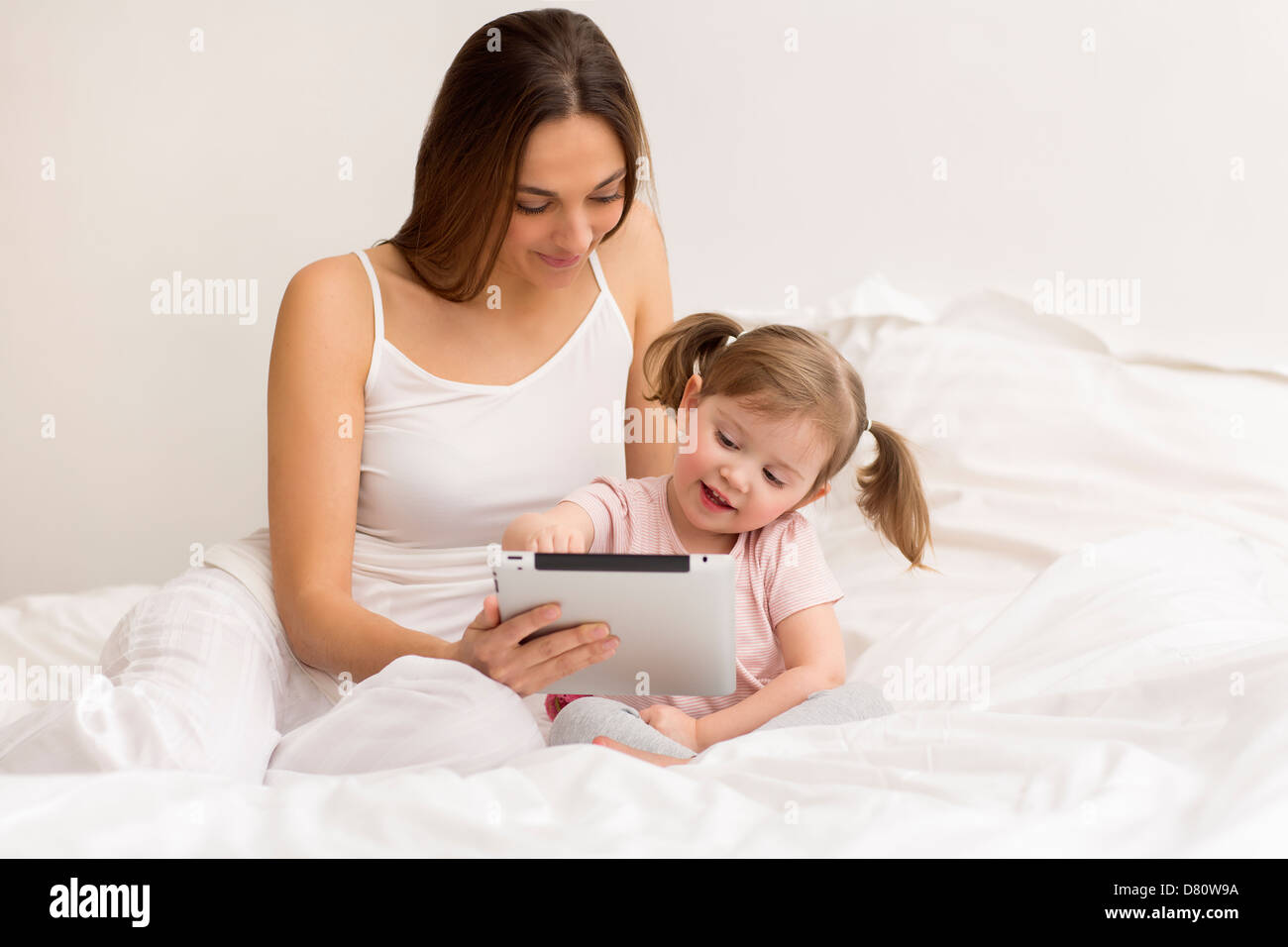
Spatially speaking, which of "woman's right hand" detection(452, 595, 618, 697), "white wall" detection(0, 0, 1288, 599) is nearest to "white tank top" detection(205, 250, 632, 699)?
"woman's right hand" detection(452, 595, 618, 697)

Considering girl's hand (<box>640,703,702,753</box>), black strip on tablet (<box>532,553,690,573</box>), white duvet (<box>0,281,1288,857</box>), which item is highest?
black strip on tablet (<box>532,553,690,573</box>)

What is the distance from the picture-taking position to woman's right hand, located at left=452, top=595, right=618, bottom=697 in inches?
43.1

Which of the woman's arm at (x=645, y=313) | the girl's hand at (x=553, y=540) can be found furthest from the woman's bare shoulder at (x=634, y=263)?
the girl's hand at (x=553, y=540)

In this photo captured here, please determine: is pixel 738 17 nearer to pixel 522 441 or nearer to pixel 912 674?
pixel 522 441

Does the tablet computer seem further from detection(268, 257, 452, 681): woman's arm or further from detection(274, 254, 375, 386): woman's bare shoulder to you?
detection(274, 254, 375, 386): woman's bare shoulder

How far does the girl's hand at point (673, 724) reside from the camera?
1.16 metres

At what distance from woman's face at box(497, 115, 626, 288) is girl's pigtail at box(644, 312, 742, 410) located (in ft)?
0.54

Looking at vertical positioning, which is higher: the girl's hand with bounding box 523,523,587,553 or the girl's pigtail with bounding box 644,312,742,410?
the girl's pigtail with bounding box 644,312,742,410

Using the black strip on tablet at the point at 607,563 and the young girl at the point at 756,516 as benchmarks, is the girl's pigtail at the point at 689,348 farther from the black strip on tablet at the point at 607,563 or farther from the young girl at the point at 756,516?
the black strip on tablet at the point at 607,563

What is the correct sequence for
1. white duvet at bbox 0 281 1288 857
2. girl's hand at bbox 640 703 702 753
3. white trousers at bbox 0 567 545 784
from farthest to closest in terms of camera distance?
girl's hand at bbox 640 703 702 753
white trousers at bbox 0 567 545 784
white duvet at bbox 0 281 1288 857

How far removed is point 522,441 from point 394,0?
1.29 meters

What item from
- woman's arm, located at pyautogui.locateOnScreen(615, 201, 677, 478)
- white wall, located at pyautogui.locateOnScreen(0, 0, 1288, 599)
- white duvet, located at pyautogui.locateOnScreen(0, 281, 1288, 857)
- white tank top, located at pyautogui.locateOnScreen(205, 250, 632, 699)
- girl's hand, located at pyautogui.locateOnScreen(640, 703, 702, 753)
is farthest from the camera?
white wall, located at pyautogui.locateOnScreen(0, 0, 1288, 599)

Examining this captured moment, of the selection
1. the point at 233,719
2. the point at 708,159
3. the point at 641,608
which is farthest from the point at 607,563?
the point at 708,159
